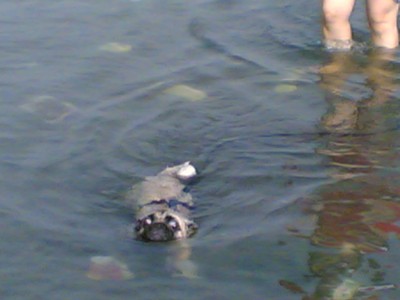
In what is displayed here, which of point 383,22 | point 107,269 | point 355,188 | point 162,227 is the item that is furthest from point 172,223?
point 383,22

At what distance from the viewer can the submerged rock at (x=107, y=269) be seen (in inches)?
192

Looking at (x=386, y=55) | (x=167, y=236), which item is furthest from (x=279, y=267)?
(x=386, y=55)

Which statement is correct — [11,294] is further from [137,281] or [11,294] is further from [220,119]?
[220,119]

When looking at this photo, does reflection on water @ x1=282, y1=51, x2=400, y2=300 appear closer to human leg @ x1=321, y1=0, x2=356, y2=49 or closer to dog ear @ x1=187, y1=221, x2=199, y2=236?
human leg @ x1=321, y1=0, x2=356, y2=49

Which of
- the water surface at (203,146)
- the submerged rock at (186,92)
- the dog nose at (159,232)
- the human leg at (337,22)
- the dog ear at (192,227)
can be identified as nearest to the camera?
the water surface at (203,146)

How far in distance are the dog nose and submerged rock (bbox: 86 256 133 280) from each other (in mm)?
248

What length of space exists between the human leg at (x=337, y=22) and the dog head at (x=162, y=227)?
2830 millimetres

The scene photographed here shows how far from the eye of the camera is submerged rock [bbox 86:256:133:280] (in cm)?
488

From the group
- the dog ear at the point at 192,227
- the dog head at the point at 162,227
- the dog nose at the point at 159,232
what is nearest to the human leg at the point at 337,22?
the dog ear at the point at 192,227

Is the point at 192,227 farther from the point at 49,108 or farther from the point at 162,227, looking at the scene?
the point at 49,108

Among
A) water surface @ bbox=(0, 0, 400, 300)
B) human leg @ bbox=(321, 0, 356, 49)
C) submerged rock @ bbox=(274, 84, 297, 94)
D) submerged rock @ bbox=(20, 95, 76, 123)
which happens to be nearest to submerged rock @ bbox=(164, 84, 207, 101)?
water surface @ bbox=(0, 0, 400, 300)

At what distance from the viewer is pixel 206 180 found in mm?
5902

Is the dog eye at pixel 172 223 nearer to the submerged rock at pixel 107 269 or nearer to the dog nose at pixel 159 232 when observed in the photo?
the dog nose at pixel 159 232

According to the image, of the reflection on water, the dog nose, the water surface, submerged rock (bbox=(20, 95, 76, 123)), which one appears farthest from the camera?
submerged rock (bbox=(20, 95, 76, 123))
